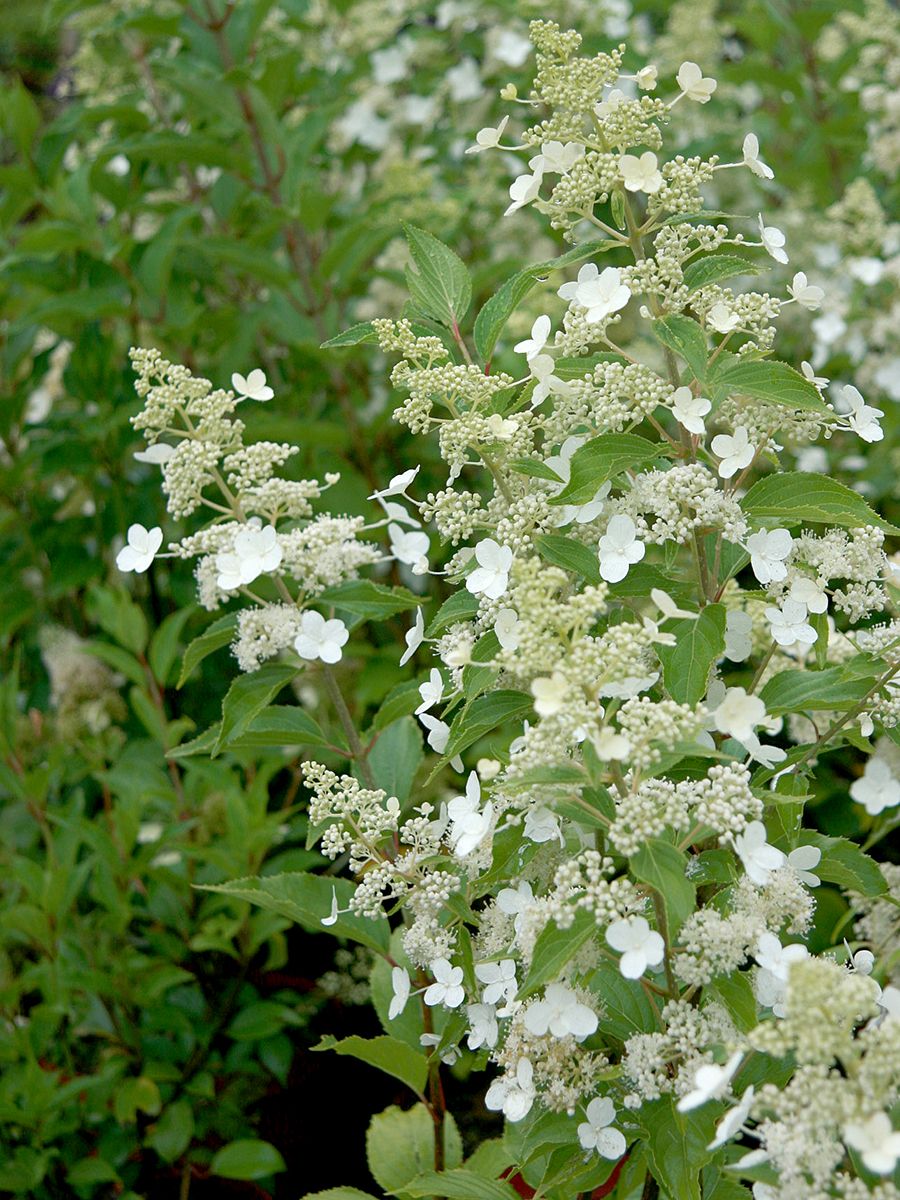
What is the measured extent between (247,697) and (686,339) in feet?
1.82

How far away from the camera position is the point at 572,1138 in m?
1.02

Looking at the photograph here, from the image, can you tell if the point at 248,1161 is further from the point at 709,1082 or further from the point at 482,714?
the point at 709,1082

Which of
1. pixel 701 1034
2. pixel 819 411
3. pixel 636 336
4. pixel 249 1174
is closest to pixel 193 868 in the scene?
pixel 249 1174

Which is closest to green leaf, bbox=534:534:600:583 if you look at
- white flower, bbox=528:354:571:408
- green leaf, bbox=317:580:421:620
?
white flower, bbox=528:354:571:408

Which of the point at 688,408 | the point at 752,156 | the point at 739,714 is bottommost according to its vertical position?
the point at 739,714

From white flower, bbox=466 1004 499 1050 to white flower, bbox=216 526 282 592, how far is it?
43 centimetres

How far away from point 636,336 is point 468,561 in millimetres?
2033

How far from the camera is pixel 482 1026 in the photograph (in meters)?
1.06

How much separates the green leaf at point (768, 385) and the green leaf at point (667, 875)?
1.23ft

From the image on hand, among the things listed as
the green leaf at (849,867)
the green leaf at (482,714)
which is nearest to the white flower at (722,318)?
the green leaf at (482,714)

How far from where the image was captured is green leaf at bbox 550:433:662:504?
1023 millimetres

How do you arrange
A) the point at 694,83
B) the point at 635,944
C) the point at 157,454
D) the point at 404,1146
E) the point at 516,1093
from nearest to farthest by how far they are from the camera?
the point at 635,944
the point at 516,1093
the point at 694,83
the point at 157,454
the point at 404,1146

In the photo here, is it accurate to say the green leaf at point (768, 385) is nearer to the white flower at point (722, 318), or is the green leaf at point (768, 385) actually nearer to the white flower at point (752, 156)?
the white flower at point (722, 318)

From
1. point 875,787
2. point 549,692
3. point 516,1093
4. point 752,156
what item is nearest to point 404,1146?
A: point 516,1093
